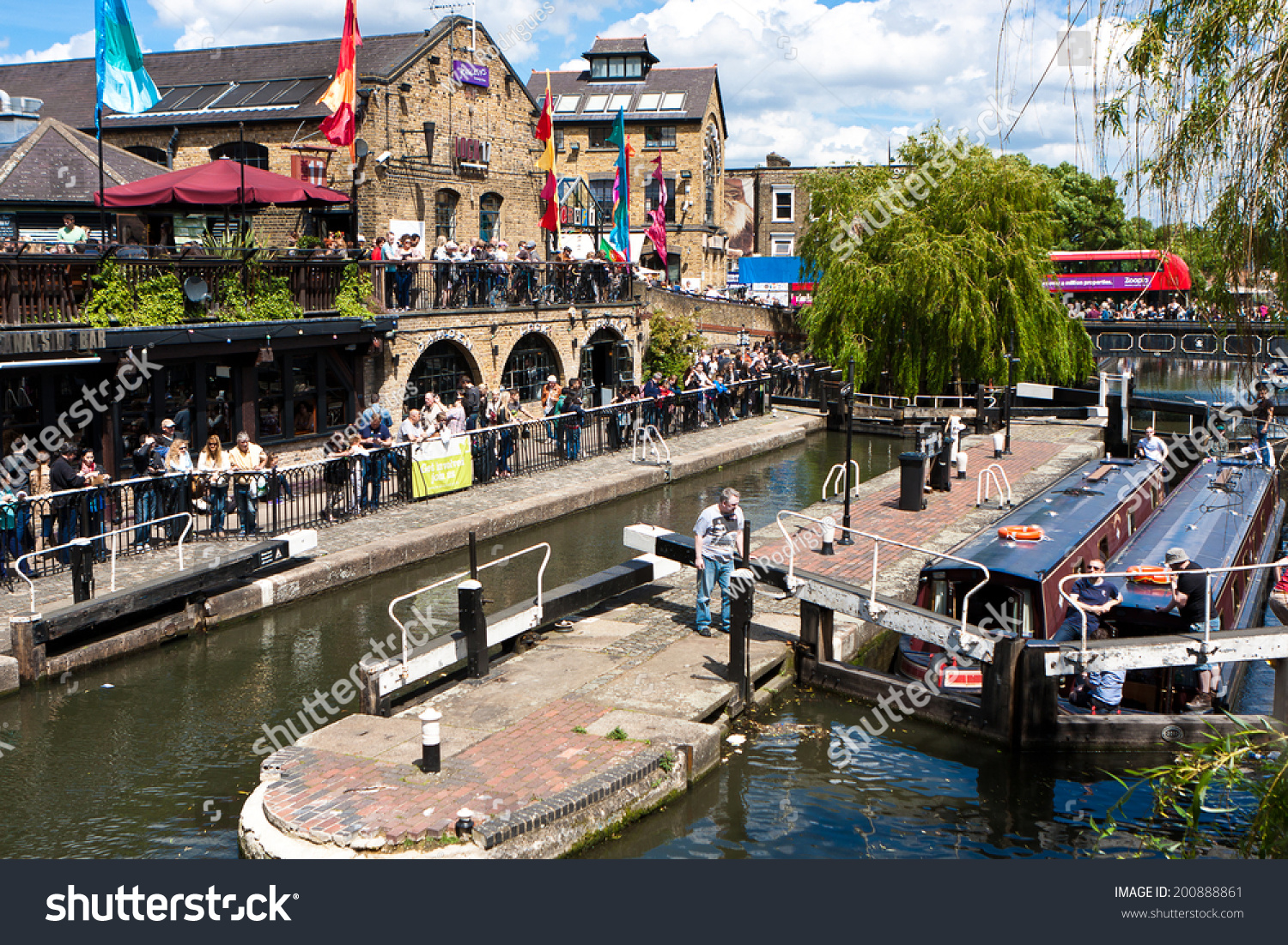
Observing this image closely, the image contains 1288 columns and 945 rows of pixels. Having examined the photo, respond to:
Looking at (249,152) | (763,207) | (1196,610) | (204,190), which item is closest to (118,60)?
(204,190)

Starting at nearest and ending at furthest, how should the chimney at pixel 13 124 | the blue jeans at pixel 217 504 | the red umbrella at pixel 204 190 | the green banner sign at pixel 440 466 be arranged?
1. the blue jeans at pixel 217 504
2. the red umbrella at pixel 204 190
3. the green banner sign at pixel 440 466
4. the chimney at pixel 13 124

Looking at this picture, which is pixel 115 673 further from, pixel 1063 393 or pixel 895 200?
pixel 1063 393

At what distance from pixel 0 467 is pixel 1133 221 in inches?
556

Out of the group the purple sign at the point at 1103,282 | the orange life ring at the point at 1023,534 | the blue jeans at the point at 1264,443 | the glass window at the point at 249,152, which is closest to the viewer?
the orange life ring at the point at 1023,534

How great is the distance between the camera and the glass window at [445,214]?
27.4 meters

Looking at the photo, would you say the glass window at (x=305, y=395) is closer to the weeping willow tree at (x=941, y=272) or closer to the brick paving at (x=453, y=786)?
the brick paving at (x=453, y=786)

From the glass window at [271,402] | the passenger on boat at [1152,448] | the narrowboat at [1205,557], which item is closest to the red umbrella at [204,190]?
the glass window at [271,402]

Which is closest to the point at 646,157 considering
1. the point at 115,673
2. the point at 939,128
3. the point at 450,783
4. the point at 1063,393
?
the point at 939,128

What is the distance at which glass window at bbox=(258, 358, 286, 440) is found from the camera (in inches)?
770

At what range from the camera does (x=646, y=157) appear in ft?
165

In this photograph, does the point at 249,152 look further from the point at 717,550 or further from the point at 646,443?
the point at 717,550

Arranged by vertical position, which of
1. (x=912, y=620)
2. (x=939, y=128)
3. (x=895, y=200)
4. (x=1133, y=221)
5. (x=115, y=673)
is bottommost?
(x=115, y=673)

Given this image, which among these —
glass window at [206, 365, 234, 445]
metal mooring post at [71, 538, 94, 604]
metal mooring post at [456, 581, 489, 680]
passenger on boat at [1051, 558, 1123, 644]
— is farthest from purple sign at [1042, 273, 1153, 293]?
metal mooring post at [71, 538, 94, 604]

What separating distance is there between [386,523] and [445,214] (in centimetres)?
1284
